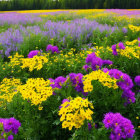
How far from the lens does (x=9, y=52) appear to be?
470cm

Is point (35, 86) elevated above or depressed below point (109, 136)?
above

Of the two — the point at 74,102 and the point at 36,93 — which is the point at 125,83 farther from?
the point at 36,93

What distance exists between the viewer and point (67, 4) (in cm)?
3173

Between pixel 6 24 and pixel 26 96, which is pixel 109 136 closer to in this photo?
pixel 26 96

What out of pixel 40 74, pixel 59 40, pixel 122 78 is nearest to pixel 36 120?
pixel 122 78

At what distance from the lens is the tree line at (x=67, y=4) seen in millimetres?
30391

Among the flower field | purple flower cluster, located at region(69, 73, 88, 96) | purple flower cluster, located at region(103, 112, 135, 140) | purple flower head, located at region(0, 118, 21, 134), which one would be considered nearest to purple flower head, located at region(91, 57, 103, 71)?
the flower field

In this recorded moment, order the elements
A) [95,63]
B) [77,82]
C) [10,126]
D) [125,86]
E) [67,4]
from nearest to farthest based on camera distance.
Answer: [10,126]
[125,86]
[77,82]
[95,63]
[67,4]

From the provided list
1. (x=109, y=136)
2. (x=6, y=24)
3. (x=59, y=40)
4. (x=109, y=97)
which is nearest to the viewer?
(x=109, y=136)

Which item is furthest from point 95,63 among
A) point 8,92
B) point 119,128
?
point 8,92

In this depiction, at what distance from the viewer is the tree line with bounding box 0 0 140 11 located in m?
30.4

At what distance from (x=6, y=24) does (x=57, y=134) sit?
7220mm

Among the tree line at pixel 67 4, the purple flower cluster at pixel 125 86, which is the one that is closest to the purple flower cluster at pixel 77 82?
the purple flower cluster at pixel 125 86

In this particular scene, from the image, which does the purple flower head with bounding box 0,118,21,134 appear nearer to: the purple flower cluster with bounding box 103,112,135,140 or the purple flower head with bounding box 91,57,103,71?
the purple flower cluster with bounding box 103,112,135,140
